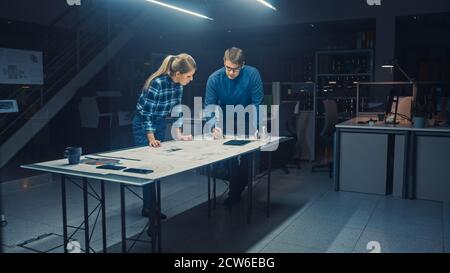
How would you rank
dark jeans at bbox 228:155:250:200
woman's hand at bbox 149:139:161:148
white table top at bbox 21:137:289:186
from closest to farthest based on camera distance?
white table top at bbox 21:137:289:186 → woman's hand at bbox 149:139:161:148 → dark jeans at bbox 228:155:250:200

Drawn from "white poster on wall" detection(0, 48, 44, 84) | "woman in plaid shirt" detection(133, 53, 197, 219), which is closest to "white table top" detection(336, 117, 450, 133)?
"woman in plaid shirt" detection(133, 53, 197, 219)

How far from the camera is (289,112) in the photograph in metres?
5.75

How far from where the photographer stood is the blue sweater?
3805 millimetres

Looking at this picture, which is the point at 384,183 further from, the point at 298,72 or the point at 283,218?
the point at 298,72

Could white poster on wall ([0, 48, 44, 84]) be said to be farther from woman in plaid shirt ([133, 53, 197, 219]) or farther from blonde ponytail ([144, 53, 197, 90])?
blonde ponytail ([144, 53, 197, 90])

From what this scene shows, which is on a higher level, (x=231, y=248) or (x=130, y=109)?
(x=130, y=109)

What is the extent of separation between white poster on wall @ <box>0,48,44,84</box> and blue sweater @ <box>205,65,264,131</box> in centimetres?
386

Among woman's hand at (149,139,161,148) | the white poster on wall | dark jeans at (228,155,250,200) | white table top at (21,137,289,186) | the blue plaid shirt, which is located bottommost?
dark jeans at (228,155,250,200)

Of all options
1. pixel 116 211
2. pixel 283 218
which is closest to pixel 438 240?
pixel 283 218

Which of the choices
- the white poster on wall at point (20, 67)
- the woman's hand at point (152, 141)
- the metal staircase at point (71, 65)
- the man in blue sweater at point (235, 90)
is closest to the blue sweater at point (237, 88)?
the man in blue sweater at point (235, 90)

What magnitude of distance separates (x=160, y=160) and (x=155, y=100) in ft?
2.30

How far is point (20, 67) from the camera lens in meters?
6.35
